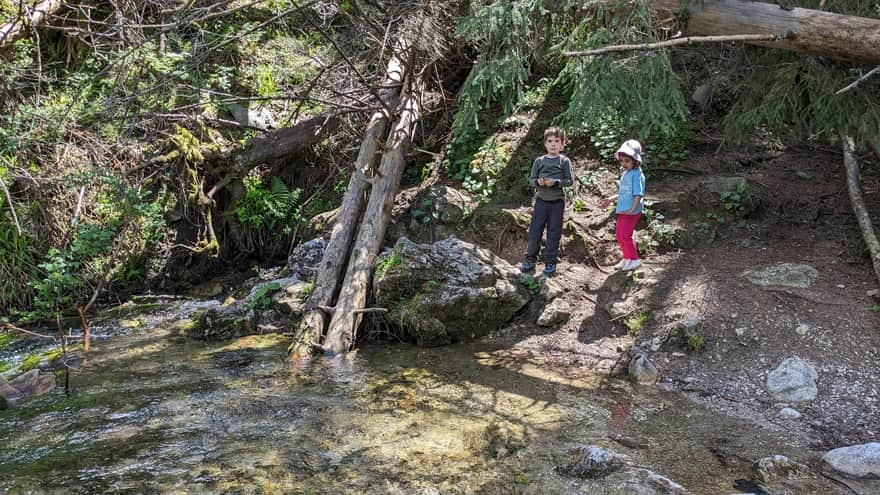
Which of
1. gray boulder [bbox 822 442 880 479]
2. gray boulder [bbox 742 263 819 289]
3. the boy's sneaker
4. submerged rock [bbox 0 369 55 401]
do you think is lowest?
gray boulder [bbox 822 442 880 479]

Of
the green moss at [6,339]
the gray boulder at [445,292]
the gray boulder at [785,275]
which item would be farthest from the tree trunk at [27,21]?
the gray boulder at [785,275]

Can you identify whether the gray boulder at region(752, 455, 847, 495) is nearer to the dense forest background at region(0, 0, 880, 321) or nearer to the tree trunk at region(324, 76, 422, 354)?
the dense forest background at region(0, 0, 880, 321)

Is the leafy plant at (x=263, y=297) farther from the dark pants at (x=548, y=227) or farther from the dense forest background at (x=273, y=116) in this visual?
the dark pants at (x=548, y=227)

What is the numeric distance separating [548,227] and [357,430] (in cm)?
370

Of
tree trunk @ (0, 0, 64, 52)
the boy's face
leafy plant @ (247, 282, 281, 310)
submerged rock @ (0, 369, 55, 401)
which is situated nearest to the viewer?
submerged rock @ (0, 369, 55, 401)

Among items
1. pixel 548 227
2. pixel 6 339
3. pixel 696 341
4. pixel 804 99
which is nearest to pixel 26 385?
pixel 6 339

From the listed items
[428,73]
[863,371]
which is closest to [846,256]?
[863,371]

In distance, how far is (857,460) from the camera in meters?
4.04

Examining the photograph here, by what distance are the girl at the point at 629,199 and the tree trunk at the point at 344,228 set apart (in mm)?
3148

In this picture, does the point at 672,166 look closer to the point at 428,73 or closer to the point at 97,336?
the point at 428,73

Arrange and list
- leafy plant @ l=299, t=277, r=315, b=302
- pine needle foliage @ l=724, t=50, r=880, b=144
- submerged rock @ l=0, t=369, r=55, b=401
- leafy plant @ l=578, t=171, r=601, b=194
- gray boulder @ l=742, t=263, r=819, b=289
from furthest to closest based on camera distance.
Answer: leafy plant @ l=578, t=171, r=601, b=194 → leafy plant @ l=299, t=277, r=315, b=302 → gray boulder @ l=742, t=263, r=819, b=289 → pine needle foliage @ l=724, t=50, r=880, b=144 → submerged rock @ l=0, t=369, r=55, b=401

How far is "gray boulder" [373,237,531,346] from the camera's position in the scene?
6871 millimetres

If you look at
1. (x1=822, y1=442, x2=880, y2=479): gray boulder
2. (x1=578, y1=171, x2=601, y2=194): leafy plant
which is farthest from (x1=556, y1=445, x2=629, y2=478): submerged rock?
(x1=578, y1=171, x2=601, y2=194): leafy plant

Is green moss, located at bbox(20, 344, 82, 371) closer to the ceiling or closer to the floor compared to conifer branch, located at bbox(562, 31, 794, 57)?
closer to the floor
